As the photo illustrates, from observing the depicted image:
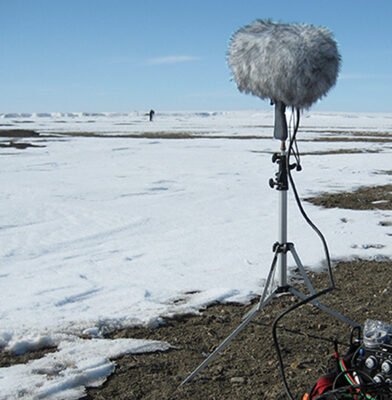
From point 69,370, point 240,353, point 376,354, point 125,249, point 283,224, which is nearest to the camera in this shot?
point 376,354

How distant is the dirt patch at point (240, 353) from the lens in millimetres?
3197

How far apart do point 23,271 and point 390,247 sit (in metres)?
4.16

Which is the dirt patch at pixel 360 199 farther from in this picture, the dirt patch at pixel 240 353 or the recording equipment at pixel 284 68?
the recording equipment at pixel 284 68

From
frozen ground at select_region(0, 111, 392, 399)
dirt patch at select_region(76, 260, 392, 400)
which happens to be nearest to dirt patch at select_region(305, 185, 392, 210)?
frozen ground at select_region(0, 111, 392, 399)

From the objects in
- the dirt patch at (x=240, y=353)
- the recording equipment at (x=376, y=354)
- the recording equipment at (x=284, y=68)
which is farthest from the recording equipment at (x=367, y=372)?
the dirt patch at (x=240, y=353)

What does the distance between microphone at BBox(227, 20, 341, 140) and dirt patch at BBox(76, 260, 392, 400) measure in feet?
4.68

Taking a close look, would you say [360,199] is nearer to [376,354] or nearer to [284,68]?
[284,68]

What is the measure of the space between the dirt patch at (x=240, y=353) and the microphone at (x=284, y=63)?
1427 mm

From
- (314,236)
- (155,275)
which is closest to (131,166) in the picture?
(314,236)

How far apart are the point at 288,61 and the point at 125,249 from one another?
415 cm

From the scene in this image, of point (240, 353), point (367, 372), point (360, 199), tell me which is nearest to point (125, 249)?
point (240, 353)

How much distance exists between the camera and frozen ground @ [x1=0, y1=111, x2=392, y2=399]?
12.6ft

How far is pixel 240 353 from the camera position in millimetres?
3695

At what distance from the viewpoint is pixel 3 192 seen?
36.6 ft
